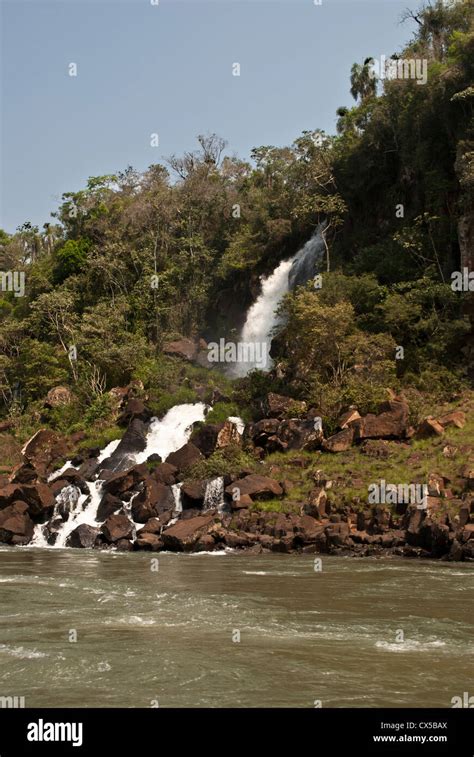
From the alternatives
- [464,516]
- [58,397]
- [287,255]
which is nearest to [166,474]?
[464,516]

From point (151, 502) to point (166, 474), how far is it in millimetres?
2211

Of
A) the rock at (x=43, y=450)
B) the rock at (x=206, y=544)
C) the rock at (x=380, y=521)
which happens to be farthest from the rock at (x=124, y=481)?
the rock at (x=380, y=521)

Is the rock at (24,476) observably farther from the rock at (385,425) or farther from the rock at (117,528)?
the rock at (385,425)

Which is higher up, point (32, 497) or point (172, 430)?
point (172, 430)

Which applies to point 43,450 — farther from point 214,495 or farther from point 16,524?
point 214,495

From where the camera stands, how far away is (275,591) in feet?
68.2

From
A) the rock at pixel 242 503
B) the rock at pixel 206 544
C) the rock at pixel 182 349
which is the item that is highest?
the rock at pixel 182 349

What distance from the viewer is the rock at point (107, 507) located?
1363 inches

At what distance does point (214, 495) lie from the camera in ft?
111

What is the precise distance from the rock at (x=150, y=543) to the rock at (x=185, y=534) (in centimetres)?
28

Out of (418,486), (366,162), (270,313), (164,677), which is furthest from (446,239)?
(164,677)

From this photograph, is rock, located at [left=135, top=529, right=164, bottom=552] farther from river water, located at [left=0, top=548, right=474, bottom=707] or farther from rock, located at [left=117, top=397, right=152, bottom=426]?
rock, located at [left=117, top=397, right=152, bottom=426]

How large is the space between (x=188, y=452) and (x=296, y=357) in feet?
25.8

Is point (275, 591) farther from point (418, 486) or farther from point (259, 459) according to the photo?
point (259, 459)
